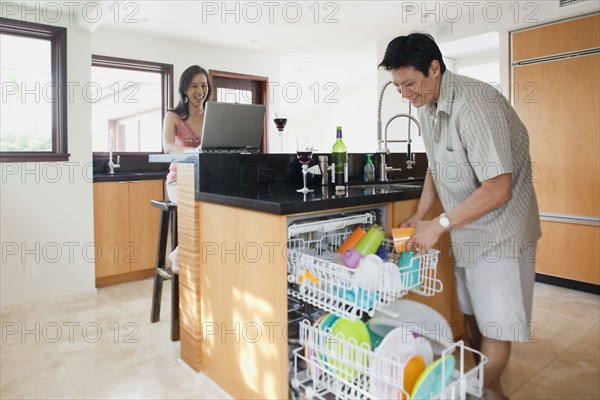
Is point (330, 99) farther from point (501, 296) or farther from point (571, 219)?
point (501, 296)

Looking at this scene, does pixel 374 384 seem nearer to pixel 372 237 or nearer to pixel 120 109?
pixel 372 237

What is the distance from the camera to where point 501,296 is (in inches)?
65.2

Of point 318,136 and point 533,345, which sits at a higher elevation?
point 318,136

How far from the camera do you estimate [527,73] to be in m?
3.74

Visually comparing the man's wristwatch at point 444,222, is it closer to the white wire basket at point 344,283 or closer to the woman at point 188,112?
the white wire basket at point 344,283

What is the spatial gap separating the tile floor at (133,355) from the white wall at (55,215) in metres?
0.17

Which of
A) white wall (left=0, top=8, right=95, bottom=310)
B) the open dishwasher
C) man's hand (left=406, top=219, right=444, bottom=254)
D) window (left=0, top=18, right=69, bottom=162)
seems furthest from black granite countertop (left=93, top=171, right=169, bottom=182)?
man's hand (left=406, top=219, right=444, bottom=254)

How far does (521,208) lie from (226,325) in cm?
125

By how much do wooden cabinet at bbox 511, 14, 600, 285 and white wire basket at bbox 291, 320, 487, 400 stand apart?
2513 millimetres

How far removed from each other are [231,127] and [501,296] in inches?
58.0

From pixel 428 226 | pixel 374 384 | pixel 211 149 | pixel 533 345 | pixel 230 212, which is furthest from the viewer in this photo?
pixel 533 345

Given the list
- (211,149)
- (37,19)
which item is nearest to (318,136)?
(37,19)

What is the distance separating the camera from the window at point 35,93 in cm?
330

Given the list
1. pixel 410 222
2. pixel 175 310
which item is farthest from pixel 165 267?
pixel 410 222
